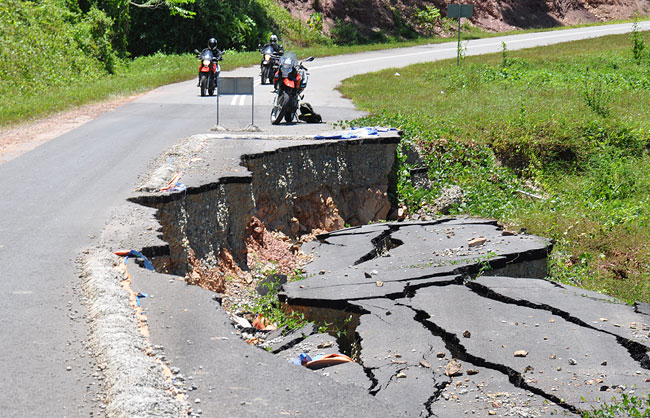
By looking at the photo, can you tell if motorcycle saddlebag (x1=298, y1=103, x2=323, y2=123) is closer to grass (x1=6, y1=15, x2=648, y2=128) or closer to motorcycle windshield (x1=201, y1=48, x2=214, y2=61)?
motorcycle windshield (x1=201, y1=48, x2=214, y2=61)

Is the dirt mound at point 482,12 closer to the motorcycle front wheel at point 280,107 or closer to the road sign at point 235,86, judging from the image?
the motorcycle front wheel at point 280,107

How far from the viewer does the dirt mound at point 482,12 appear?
4153 centimetres

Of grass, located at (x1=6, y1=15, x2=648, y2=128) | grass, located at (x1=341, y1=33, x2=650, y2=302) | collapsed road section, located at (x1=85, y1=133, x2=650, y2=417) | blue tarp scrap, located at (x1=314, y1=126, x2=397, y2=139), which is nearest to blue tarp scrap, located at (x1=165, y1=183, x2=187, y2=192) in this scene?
collapsed road section, located at (x1=85, y1=133, x2=650, y2=417)

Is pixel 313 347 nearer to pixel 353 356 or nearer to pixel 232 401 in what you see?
pixel 353 356

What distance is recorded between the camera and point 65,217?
29.5 ft

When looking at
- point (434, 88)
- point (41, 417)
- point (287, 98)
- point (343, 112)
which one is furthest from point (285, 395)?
point (434, 88)

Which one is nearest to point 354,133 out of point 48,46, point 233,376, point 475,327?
point 475,327

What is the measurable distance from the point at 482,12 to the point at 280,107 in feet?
110

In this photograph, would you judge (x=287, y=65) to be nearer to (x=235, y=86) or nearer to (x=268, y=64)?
(x=235, y=86)

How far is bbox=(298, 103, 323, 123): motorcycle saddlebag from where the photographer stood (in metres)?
17.0

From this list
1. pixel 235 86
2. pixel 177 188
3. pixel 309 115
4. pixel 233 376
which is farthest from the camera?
pixel 309 115

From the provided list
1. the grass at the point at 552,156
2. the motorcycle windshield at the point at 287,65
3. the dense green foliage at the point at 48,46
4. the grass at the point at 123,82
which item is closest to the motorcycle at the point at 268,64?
the grass at the point at 552,156

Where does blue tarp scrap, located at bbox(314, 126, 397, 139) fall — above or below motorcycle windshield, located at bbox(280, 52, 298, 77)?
below

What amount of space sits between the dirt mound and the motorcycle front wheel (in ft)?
79.6
